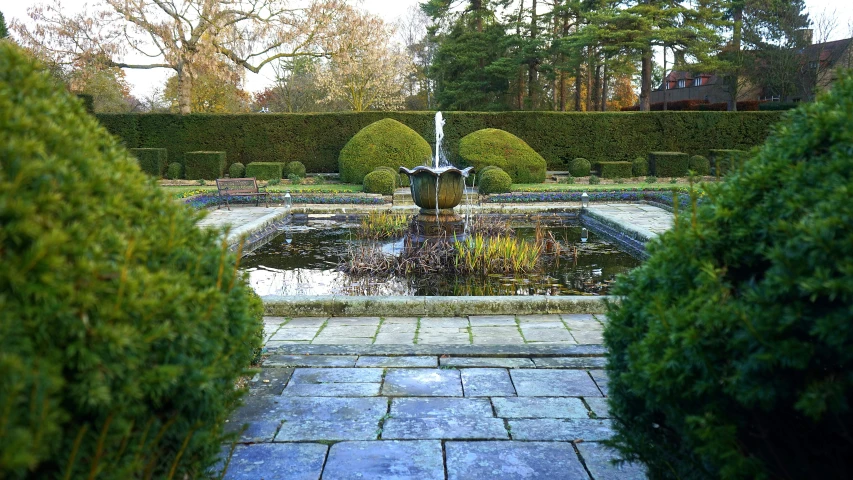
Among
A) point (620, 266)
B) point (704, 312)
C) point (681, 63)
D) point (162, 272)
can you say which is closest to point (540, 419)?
point (704, 312)

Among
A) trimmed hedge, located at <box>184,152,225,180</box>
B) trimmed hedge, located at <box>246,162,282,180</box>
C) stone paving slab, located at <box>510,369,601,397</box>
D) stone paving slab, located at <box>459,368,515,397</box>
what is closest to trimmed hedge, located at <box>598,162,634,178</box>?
trimmed hedge, located at <box>246,162,282,180</box>

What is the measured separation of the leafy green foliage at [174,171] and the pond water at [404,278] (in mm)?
13029

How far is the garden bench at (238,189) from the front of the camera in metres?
14.2

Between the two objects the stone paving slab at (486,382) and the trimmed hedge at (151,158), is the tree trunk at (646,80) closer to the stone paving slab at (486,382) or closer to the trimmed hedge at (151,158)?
the trimmed hedge at (151,158)

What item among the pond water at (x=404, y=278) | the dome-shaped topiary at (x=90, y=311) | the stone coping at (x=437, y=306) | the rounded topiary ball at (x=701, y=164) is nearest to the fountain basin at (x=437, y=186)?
the pond water at (x=404, y=278)

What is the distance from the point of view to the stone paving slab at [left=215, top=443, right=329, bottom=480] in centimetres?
254

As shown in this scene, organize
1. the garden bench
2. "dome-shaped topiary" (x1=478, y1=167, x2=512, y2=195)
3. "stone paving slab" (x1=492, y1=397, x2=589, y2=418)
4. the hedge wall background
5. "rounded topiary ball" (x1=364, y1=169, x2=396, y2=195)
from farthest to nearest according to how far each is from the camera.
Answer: the hedge wall background < "dome-shaped topiary" (x1=478, y1=167, x2=512, y2=195) < "rounded topiary ball" (x1=364, y1=169, x2=396, y2=195) < the garden bench < "stone paving slab" (x1=492, y1=397, x2=589, y2=418)

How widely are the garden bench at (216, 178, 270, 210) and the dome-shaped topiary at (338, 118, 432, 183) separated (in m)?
4.56

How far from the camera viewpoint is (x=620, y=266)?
25.8 feet

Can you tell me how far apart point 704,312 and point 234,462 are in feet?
6.60

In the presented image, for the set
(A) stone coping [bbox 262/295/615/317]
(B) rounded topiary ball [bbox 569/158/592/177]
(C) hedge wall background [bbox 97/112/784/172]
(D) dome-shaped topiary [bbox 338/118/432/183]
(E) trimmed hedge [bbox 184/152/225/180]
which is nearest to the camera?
(A) stone coping [bbox 262/295/615/317]

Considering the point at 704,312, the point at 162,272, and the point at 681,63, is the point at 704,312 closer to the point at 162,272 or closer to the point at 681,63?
the point at 162,272

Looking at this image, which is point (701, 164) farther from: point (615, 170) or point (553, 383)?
point (553, 383)

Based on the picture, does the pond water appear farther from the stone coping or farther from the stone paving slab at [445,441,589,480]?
the stone paving slab at [445,441,589,480]
